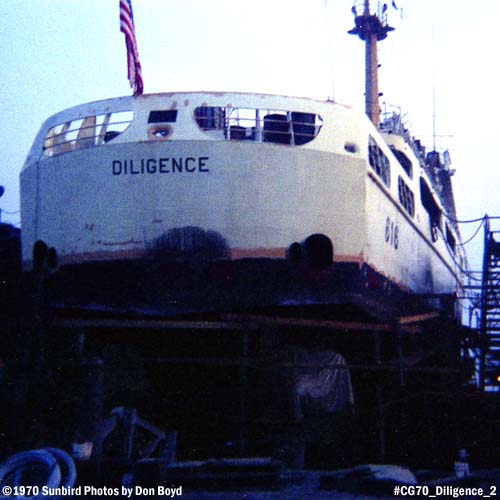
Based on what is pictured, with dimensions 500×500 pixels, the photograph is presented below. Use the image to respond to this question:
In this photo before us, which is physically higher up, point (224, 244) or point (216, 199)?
point (216, 199)

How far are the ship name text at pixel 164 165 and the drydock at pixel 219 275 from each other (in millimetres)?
24

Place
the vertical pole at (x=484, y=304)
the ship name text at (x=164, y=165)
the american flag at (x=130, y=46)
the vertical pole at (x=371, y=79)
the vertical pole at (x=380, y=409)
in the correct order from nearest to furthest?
the ship name text at (x=164, y=165) < the vertical pole at (x=380, y=409) < the american flag at (x=130, y=46) < the vertical pole at (x=484, y=304) < the vertical pole at (x=371, y=79)

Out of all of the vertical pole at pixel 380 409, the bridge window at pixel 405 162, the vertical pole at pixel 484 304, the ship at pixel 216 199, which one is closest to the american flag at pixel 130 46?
the ship at pixel 216 199

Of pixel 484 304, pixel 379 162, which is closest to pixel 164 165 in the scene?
pixel 379 162

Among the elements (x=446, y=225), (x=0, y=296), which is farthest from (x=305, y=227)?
(x=446, y=225)

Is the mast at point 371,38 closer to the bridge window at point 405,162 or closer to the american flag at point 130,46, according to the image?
the bridge window at point 405,162

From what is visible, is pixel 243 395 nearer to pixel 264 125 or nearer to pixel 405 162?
pixel 264 125

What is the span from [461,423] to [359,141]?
571cm

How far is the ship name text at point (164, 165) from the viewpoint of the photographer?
12828 mm

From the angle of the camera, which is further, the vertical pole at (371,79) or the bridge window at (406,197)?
the vertical pole at (371,79)

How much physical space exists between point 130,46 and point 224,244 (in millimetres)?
4192

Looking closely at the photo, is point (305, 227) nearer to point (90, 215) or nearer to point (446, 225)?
point (90, 215)

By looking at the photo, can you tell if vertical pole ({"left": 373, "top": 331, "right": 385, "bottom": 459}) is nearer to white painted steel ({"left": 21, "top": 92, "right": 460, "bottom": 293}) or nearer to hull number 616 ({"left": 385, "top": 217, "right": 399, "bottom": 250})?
white painted steel ({"left": 21, "top": 92, "right": 460, "bottom": 293})

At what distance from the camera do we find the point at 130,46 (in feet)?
45.6
